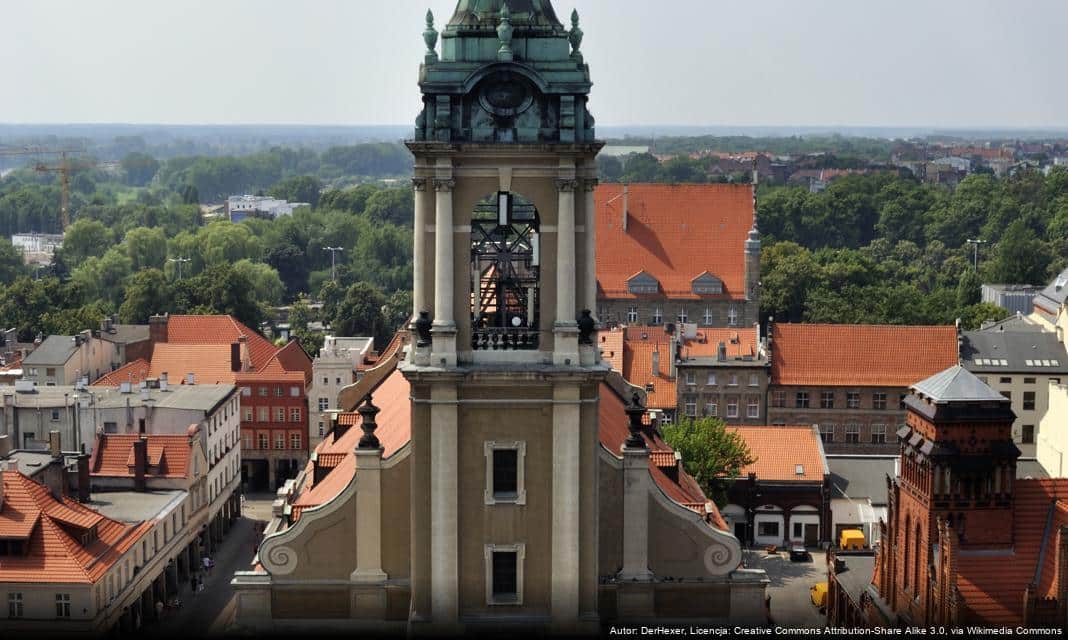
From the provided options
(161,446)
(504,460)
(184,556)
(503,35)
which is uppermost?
(503,35)

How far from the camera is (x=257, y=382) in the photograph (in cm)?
10569

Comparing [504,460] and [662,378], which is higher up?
[504,460]

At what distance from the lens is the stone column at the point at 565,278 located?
137 feet

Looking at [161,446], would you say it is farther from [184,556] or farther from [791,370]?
[791,370]

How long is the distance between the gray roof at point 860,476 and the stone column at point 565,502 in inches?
1795

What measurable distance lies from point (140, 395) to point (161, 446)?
10.4m

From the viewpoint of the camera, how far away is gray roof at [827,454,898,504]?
8800 cm

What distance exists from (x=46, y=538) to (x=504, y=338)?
28555 mm

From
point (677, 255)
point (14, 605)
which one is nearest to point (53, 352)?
point (677, 255)

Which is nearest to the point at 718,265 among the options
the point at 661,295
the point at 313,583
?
the point at 661,295

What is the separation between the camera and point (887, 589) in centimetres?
5756

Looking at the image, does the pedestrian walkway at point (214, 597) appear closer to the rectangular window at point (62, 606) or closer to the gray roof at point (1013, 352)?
the rectangular window at point (62, 606)

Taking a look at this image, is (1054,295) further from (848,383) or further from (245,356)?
(245,356)

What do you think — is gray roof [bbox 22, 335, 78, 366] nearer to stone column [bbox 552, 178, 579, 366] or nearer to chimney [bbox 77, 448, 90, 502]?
chimney [bbox 77, 448, 90, 502]
